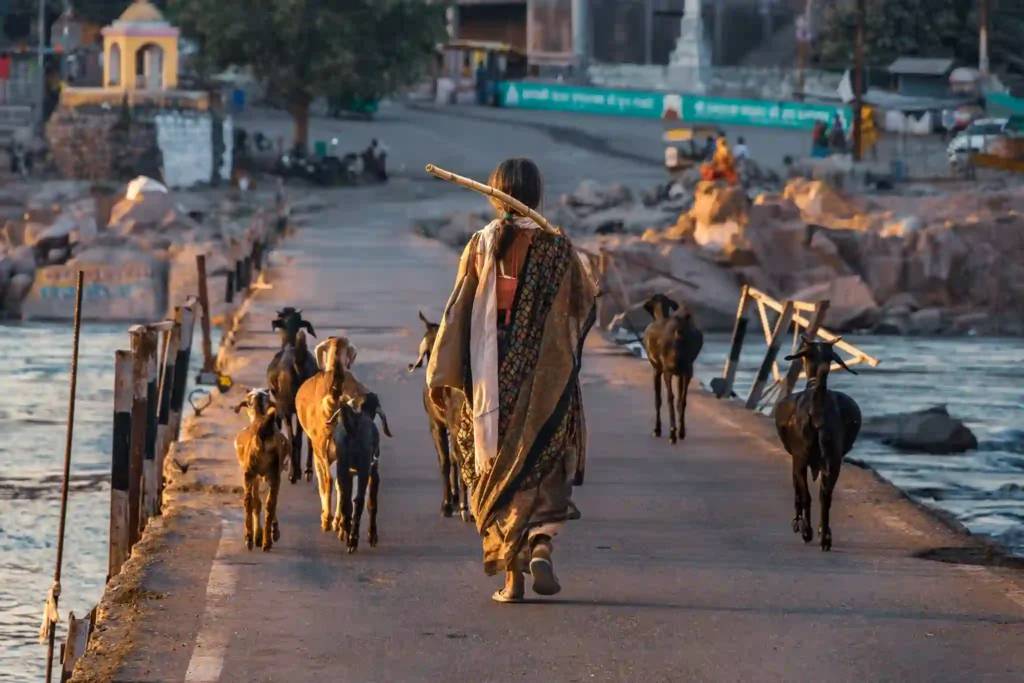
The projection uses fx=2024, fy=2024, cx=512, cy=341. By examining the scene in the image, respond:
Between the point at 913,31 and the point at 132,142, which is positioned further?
the point at 913,31

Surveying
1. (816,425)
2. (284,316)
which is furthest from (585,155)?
(816,425)

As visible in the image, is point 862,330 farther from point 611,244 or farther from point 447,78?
point 447,78

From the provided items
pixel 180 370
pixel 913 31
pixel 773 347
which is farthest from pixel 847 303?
pixel 913 31

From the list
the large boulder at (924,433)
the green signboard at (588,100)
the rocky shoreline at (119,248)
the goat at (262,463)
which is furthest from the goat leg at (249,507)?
the green signboard at (588,100)

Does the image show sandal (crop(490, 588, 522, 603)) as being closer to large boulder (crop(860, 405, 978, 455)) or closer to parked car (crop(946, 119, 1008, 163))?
large boulder (crop(860, 405, 978, 455))

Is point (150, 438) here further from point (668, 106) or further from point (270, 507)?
point (668, 106)

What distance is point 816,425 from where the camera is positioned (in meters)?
9.16

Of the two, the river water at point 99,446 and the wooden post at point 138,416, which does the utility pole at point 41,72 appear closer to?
the river water at point 99,446

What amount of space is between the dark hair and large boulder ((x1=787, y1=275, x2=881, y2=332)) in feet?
70.8

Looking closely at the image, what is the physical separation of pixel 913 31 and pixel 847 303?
138 ft

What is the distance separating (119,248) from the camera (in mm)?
36125

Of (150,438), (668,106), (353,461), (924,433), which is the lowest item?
(924,433)

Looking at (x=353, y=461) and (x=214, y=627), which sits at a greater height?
(x=353, y=461)

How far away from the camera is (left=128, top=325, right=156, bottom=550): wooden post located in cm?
1168
